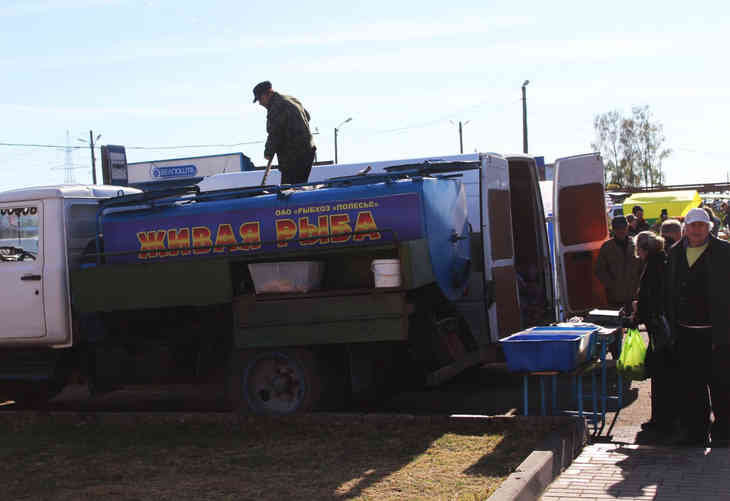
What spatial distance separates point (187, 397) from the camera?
10.6 m

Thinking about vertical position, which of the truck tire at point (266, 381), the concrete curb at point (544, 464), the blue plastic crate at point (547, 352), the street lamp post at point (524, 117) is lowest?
the concrete curb at point (544, 464)

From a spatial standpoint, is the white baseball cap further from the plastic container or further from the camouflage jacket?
the camouflage jacket

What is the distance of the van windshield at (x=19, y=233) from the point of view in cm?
909

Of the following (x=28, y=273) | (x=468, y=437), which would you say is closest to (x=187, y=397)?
(x=28, y=273)

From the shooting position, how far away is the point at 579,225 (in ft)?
39.4

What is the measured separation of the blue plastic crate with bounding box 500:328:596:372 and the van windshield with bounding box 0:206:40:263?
4881 millimetres

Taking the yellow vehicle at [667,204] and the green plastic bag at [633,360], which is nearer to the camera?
the green plastic bag at [633,360]

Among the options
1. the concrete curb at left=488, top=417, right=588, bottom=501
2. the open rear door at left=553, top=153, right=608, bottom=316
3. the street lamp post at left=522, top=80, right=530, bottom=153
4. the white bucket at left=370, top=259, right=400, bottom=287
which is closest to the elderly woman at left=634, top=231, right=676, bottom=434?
the concrete curb at left=488, top=417, right=588, bottom=501

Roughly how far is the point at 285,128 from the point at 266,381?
2620 millimetres

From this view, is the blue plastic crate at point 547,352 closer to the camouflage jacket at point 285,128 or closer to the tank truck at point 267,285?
the tank truck at point 267,285

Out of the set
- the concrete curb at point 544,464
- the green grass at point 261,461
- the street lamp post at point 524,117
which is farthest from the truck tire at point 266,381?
the street lamp post at point 524,117

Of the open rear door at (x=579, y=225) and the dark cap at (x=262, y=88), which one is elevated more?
the dark cap at (x=262, y=88)

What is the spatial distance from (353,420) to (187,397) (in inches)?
145

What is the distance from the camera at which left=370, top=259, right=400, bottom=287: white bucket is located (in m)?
7.68
